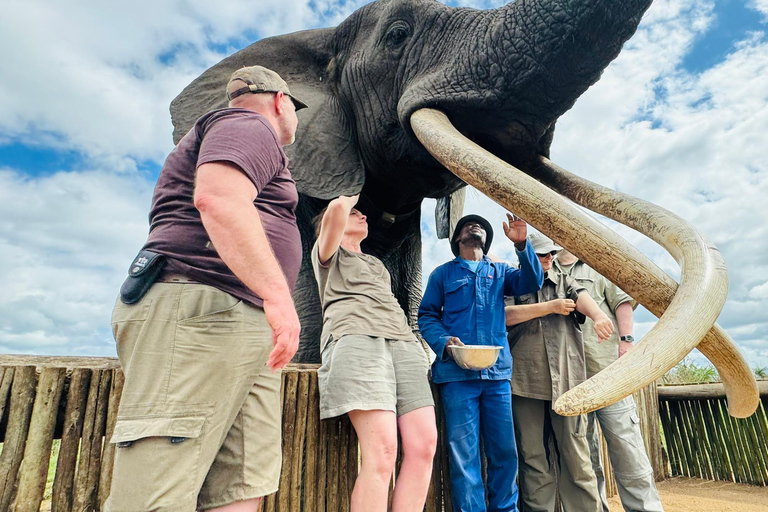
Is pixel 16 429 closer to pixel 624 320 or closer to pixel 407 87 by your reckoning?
pixel 407 87

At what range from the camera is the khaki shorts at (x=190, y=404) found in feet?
4.30

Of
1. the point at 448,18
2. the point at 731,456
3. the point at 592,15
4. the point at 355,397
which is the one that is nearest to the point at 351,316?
the point at 355,397

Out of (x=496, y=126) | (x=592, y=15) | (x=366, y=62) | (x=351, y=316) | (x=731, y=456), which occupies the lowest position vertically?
(x=731, y=456)

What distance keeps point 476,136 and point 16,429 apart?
8.47ft

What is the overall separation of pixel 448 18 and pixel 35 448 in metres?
3.07

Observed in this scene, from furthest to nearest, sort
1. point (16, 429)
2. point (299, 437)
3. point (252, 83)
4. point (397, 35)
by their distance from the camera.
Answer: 1. point (397, 35)
2. point (299, 437)
3. point (16, 429)
4. point (252, 83)

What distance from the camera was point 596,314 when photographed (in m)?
3.18

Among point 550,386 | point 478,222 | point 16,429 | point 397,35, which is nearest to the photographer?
point 16,429

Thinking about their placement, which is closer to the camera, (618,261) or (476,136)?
(618,261)

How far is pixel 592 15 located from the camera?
2.41 m

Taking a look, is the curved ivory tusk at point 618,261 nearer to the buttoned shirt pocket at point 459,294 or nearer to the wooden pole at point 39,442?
the buttoned shirt pocket at point 459,294

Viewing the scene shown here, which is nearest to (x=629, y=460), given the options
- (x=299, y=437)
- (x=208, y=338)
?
(x=299, y=437)

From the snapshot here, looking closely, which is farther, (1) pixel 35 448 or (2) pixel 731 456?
(2) pixel 731 456

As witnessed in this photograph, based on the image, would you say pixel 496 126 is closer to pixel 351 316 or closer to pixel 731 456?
pixel 351 316
